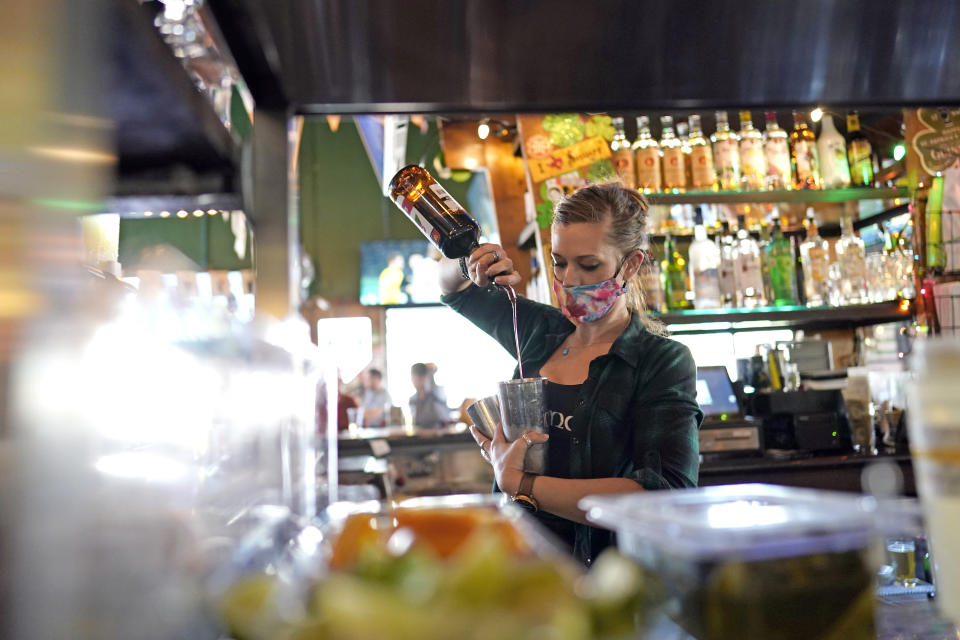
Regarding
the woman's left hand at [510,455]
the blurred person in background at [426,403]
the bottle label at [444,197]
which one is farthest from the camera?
the blurred person in background at [426,403]

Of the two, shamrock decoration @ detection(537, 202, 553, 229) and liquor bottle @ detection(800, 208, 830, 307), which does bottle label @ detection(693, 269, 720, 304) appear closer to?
liquor bottle @ detection(800, 208, 830, 307)

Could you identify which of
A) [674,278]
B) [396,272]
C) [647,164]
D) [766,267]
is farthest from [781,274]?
[396,272]

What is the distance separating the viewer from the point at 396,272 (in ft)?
27.3

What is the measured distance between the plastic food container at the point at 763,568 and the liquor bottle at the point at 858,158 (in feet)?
12.4

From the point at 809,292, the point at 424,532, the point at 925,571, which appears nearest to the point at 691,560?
the point at 424,532

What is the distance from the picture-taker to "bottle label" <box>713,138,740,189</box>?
3.75 meters

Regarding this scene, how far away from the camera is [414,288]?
321 inches

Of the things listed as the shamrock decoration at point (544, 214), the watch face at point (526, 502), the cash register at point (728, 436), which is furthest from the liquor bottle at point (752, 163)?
the watch face at point (526, 502)

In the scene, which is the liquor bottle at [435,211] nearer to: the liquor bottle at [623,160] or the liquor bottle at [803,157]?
the liquor bottle at [623,160]

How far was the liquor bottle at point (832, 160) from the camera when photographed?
12.8 feet

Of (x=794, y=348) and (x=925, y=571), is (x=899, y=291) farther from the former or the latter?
(x=925, y=571)

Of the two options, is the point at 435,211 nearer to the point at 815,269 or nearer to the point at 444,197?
the point at 444,197

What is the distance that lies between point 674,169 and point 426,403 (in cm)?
295

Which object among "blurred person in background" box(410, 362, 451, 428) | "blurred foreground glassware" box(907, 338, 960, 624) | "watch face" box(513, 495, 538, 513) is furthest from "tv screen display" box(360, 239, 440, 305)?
"blurred foreground glassware" box(907, 338, 960, 624)
